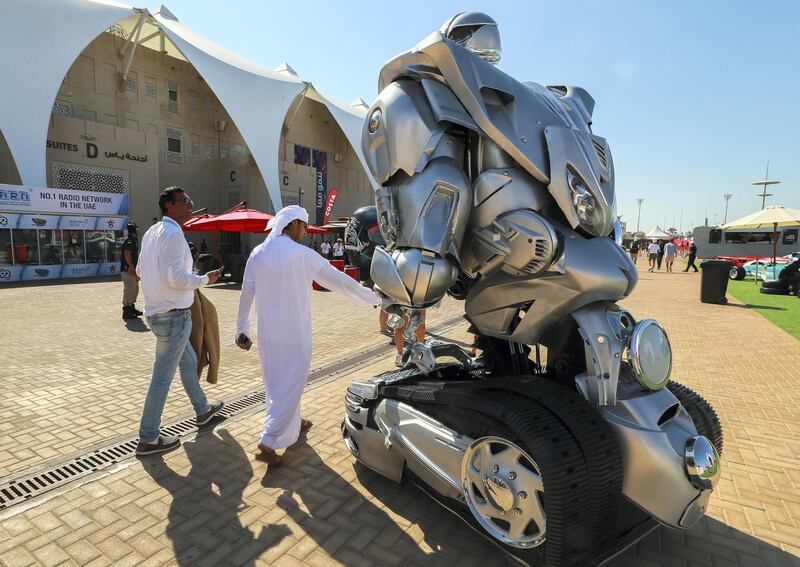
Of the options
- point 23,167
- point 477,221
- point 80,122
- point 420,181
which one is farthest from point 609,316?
point 80,122

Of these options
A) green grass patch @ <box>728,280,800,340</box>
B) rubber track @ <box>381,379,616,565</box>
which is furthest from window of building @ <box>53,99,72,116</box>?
green grass patch @ <box>728,280,800,340</box>

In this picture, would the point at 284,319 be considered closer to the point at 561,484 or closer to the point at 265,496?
the point at 265,496

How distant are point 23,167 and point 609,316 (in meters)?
26.3

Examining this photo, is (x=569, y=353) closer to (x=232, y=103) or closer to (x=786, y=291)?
(x=786, y=291)

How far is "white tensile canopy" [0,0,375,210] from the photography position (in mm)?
20562

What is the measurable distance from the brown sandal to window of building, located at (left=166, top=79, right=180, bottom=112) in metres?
30.1

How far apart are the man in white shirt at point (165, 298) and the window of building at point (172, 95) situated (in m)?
29.1

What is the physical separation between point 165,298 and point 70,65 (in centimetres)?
2635

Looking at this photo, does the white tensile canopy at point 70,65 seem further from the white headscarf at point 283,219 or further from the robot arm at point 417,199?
the robot arm at point 417,199

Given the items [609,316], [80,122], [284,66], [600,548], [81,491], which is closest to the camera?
[600,548]

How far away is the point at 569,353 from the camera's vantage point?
2.21 m

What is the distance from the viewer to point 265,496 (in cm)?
267

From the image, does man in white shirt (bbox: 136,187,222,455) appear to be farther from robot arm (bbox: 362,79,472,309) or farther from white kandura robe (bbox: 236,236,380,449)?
robot arm (bbox: 362,79,472,309)

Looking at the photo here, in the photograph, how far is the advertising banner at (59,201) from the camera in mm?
16438
